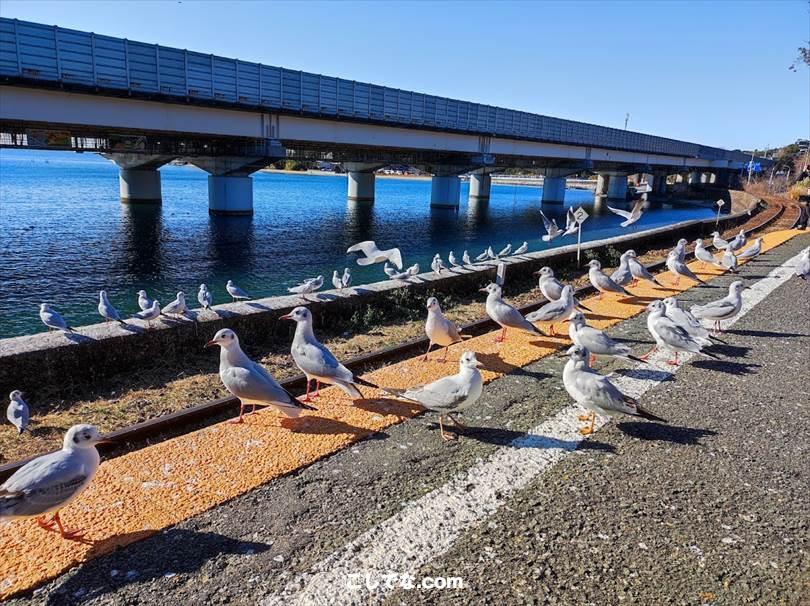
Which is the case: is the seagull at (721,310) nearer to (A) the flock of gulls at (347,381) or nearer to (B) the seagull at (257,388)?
(A) the flock of gulls at (347,381)

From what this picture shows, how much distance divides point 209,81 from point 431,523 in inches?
1246

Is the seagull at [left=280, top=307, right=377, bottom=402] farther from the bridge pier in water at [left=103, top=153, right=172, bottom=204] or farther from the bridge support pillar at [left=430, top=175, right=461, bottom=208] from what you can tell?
the bridge support pillar at [left=430, top=175, right=461, bottom=208]

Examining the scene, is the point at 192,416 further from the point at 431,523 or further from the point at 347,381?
the point at 431,523

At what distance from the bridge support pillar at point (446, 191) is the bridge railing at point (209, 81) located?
7868 mm

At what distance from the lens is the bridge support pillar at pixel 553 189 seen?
73000mm

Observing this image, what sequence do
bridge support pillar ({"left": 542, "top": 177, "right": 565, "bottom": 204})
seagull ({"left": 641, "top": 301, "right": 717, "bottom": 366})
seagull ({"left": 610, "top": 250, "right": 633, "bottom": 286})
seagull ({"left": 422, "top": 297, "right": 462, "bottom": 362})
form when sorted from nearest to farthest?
seagull ({"left": 641, "top": 301, "right": 717, "bottom": 366})
seagull ({"left": 422, "top": 297, "right": 462, "bottom": 362})
seagull ({"left": 610, "top": 250, "right": 633, "bottom": 286})
bridge support pillar ({"left": 542, "top": 177, "right": 565, "bottom": 204})

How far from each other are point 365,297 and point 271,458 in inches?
227

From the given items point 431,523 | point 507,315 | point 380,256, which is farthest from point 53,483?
point 380,256

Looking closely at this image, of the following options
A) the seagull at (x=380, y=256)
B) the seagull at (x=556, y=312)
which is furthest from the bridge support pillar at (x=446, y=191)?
the seagull at (x=556, y=312)

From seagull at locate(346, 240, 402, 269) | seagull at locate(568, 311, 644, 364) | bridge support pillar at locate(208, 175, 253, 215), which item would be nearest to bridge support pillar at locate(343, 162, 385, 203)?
bridge support pillar at locate(208, 175, 253, 215)

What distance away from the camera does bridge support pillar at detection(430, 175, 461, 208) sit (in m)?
58.9

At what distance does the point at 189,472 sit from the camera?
15.5ft

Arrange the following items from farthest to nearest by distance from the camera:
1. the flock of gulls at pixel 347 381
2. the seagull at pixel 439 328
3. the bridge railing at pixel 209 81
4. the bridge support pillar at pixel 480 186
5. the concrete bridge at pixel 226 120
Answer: the bridge support pillar at pixel 480 186 < the concrete bridge at pixel 226 120 < the bridge railing at pixel 209 81 < the seagull at pixel 439 328 < the flock of gulls at pixel 347 381

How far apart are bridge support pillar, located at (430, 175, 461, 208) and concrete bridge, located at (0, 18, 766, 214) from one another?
0.37ft
